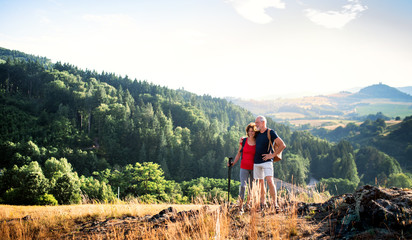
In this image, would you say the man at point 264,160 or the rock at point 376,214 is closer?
the rock at point 376,214

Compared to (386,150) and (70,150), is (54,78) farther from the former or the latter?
(386,150)

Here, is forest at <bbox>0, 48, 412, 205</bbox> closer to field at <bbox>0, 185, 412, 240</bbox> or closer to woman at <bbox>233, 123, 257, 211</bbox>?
field at <bbox>0, 185, 412, 240</bbox>

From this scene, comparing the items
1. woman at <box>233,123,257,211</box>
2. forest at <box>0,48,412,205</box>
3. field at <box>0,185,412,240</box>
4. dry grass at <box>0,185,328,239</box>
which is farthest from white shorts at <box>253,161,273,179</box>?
forest at <box>0,48,412,205</box>

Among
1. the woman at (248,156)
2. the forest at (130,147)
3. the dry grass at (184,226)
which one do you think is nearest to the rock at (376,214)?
the dry grass at (184,226)

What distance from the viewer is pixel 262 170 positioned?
5.77 meters

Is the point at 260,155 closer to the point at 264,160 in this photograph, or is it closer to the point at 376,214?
the point at 264,160

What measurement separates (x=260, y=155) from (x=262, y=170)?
1.20ft

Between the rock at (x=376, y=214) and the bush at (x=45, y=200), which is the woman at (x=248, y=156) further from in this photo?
the bush at (x=45, y=200)

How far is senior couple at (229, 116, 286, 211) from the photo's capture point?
570 cm

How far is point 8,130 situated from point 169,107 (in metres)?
54.2

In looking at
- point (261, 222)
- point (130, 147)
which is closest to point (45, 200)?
point (261, 222)

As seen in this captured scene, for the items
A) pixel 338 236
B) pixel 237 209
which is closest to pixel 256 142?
pixel 237 209

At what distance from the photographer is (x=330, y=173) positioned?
82.2 metres

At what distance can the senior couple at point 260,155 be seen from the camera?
18.7 feet
